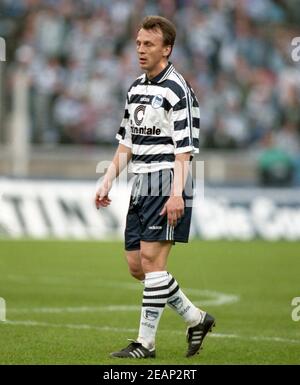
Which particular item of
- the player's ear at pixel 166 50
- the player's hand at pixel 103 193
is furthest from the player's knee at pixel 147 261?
the player's ear at pixel 166 50

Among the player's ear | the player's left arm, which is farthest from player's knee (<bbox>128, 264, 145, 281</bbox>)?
the player's ear

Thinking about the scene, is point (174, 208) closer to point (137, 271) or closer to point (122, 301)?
point (137, 271)

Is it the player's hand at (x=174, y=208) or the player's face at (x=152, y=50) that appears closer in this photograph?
the player's hand at (x=174, y=208)

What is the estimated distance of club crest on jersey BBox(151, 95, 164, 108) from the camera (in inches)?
317

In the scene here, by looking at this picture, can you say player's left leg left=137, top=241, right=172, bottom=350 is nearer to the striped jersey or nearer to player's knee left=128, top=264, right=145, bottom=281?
player's knee left=128, top=264, right=145, bottom=281

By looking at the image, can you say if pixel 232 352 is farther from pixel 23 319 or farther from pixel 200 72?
pixel 200 72

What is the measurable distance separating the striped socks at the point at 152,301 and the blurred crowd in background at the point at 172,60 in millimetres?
14905

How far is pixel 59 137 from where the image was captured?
2295cm

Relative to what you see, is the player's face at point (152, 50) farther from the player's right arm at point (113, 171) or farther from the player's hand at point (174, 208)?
the player's hand at point (174, 208)

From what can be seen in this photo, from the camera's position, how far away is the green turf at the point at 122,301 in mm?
8383

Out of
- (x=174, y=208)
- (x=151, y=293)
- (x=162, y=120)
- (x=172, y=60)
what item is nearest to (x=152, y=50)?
(x=162, y=120)

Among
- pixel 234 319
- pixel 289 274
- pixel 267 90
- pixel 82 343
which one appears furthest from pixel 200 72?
pixel 82 343

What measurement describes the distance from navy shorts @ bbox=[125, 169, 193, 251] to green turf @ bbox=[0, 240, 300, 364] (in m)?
0.87

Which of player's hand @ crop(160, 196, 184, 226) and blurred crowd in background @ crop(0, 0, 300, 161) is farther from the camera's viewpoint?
blurred crowd in background @ crop(0, 0, 300, 161)
